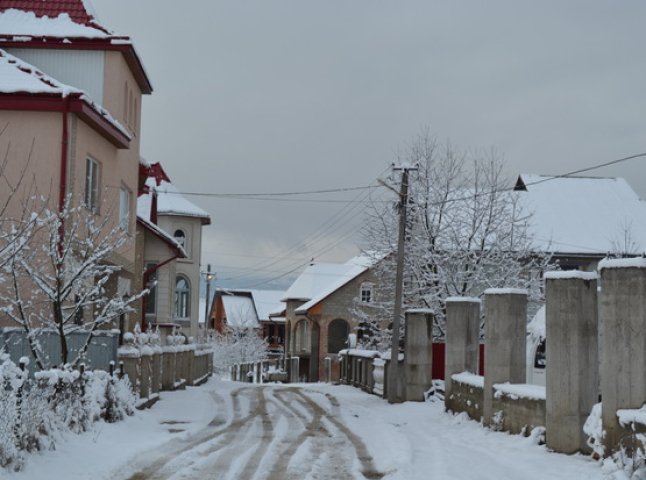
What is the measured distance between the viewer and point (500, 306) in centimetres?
1752

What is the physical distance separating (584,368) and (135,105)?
18878 millimetres

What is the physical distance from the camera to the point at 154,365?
76.1 ft

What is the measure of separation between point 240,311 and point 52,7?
232 feet

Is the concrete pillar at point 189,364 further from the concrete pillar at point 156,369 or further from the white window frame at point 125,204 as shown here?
the concrete pillar at point 156,369

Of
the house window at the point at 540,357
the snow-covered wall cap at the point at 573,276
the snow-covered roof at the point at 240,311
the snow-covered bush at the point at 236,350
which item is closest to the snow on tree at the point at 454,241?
the house window at the point at 540,357

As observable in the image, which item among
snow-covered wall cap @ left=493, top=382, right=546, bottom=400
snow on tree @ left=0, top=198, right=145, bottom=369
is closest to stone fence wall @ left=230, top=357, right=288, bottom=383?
snow on tree @ left=0, top=198, right=145, bottom=369

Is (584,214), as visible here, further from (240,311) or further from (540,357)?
(240,311)

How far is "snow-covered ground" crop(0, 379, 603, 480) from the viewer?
12.1m

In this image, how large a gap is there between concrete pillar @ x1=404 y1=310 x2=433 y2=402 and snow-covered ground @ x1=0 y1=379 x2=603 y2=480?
3.84 m

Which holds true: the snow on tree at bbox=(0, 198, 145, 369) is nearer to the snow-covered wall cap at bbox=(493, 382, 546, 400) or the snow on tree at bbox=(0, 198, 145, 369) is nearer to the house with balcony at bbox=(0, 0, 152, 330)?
the house with balcony at bbox=(0, 0, 152, 330)

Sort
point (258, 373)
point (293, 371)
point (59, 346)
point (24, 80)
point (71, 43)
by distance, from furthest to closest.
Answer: point (293, 371), point (258, 373), point (71, 43), point (24, 80), point (59, 346)

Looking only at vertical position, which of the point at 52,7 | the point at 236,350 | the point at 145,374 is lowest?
the point at 236,350

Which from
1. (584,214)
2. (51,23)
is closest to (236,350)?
(584,214)

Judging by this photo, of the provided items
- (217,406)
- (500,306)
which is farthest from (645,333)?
(217,406)
